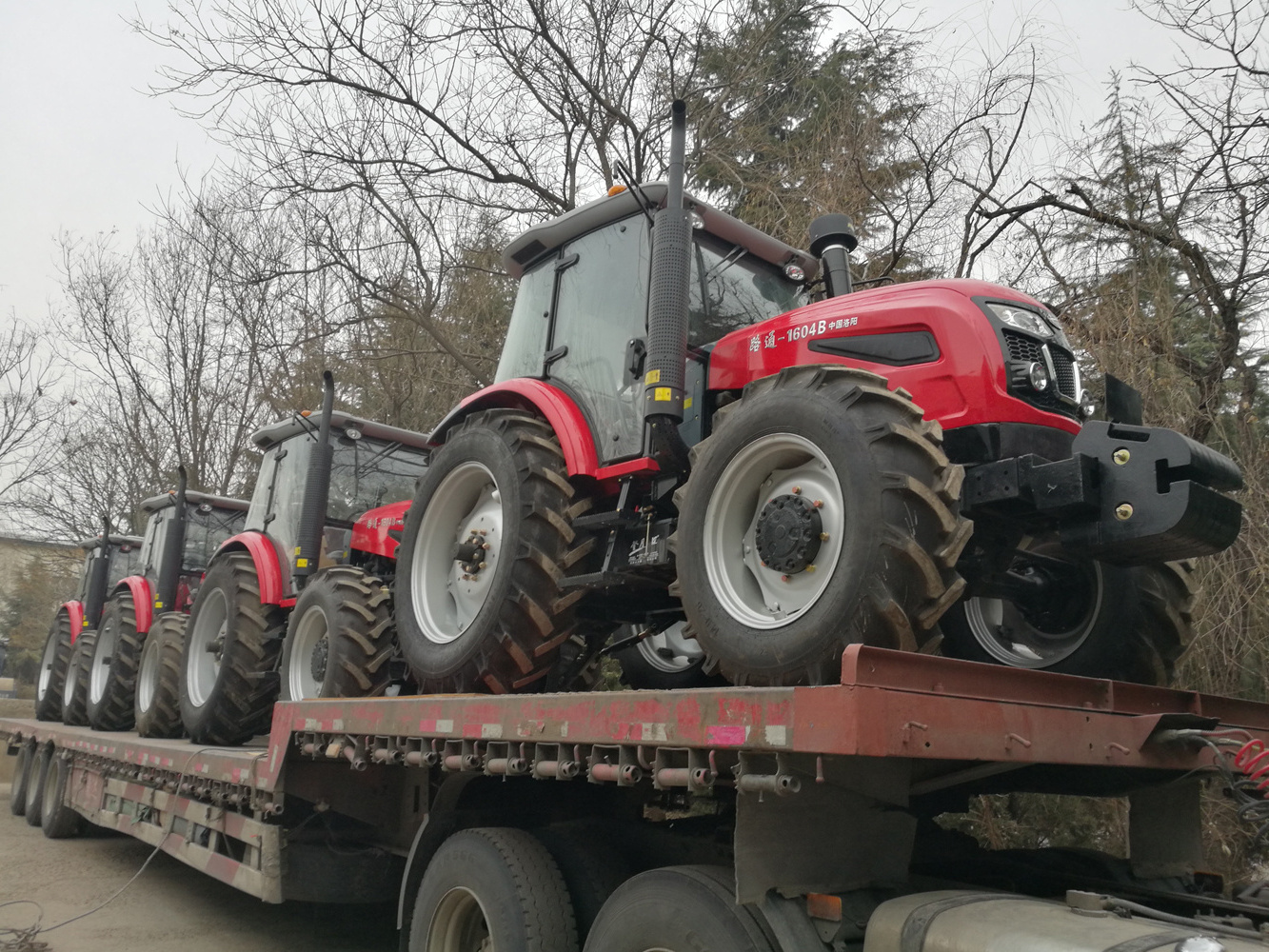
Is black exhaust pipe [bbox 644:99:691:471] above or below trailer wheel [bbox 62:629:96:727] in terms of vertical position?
above

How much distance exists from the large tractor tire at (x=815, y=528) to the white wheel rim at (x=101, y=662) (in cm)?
887

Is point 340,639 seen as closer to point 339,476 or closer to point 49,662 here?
point 339,476

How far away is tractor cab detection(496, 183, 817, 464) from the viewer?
459 cm

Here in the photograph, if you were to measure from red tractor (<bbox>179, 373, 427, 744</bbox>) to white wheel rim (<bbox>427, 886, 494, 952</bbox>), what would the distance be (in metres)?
2.07

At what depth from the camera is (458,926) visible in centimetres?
407

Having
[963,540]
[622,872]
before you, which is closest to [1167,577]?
[963,540]

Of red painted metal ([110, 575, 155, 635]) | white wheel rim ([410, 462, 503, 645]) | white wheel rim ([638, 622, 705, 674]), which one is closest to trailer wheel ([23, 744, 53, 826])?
red painted metal ([110, 575, 155, 635])

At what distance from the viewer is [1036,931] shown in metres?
2.42

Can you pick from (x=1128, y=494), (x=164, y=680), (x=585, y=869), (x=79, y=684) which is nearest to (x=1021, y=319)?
(x=1128, y=494)

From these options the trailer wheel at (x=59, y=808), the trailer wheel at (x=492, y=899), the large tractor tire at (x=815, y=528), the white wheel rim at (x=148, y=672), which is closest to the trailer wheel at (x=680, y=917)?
the trailer wheel at (x=492, y=899)

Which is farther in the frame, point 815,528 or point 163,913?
point 163,913

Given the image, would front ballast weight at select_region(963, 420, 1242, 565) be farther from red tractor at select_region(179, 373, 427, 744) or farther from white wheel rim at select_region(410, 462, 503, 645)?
red tractor at select_region(179, 373, 427, 744)

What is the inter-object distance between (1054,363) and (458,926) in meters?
3.12

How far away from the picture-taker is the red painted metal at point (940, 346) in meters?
3.65
